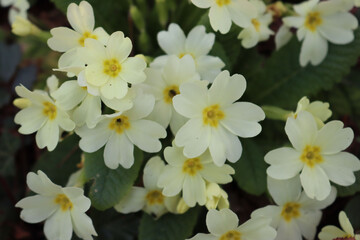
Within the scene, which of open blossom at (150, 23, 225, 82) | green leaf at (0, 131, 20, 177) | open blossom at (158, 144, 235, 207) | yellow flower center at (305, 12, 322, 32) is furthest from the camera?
green leaf at (0, 131, 20, 177)

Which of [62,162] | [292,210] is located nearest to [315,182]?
[292,210]

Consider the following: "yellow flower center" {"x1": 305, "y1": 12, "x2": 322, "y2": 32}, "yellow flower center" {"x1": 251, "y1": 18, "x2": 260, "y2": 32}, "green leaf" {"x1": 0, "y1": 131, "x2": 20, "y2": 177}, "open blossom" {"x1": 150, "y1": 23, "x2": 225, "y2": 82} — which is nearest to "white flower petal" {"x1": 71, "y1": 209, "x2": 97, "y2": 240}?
"open blossom" {"x1": 150, "y1": 23, "x2": 225, "y2": 82}

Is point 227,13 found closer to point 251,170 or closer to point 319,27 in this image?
point 319,27

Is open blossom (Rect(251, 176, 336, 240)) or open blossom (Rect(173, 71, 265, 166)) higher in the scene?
open blossom (Rect(173, 71, 265, 166))

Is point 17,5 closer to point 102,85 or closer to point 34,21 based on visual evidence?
point 34,21

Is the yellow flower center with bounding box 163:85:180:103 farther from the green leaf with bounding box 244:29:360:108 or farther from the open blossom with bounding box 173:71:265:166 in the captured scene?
the green leaf with bounding box 244:29:360:108

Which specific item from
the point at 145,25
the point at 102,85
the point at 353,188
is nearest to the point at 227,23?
the point at 102,85
